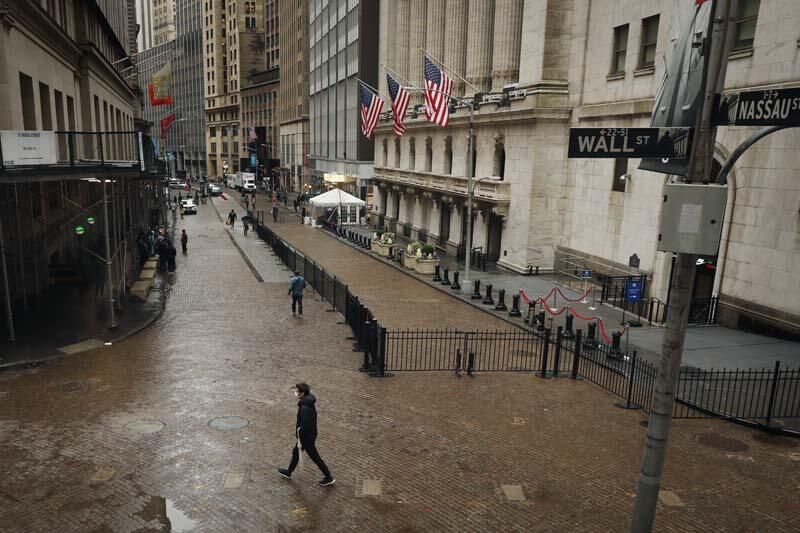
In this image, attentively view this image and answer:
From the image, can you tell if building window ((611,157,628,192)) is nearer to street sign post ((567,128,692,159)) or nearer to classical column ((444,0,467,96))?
classical column ((444,0,467,96))

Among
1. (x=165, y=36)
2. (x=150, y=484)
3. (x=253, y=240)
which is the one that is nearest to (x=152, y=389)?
(x=150, y=484)

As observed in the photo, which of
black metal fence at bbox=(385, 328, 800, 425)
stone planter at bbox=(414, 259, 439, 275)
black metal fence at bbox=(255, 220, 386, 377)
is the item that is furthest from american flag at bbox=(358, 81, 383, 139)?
black metal fence at bbox=(385, 328, 800, 425)

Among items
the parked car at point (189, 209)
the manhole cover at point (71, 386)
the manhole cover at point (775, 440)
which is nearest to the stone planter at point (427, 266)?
the manhole cover at point (71, 386)

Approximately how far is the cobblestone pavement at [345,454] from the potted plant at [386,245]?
63.2 feet

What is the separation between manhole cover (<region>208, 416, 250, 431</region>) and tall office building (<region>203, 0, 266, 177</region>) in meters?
112

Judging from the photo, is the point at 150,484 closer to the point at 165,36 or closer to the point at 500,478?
the point at 500,478

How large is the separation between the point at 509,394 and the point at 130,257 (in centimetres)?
2279

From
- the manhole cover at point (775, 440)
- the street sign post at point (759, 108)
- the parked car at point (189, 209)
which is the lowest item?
the parked car at point (189, 209)

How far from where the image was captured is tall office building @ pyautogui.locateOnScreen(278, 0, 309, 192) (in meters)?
86.8

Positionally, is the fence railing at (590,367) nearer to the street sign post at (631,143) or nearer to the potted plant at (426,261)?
the street sign post at (631,143)

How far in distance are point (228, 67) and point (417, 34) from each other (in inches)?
3802

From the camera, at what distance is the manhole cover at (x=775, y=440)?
10961mm

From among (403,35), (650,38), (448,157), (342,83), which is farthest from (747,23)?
(342,83)

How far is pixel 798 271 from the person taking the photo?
16859mm
